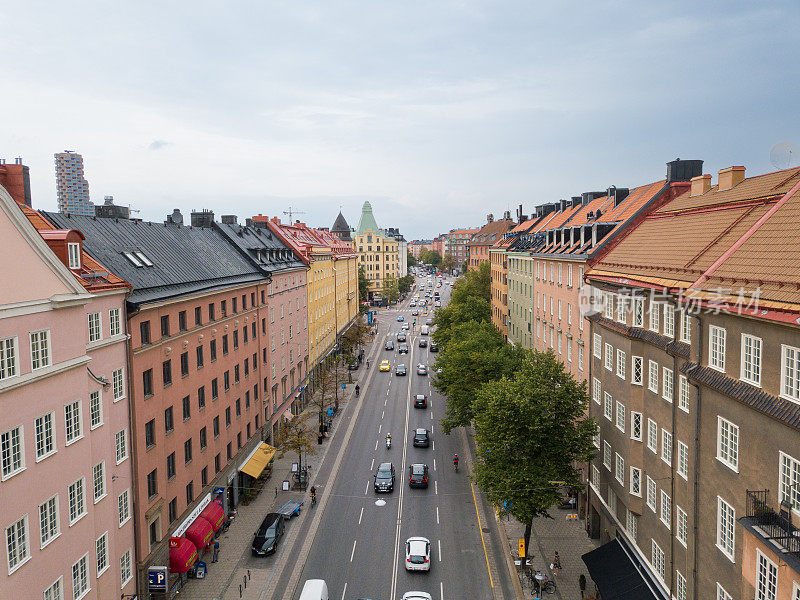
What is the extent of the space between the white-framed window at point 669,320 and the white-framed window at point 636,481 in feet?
25.6

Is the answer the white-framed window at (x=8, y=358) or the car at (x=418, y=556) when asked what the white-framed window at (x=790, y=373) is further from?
the white-framed window at (x=8, y=358)

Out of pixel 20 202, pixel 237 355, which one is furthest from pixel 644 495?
pixel 20 202

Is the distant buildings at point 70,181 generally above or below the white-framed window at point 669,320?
above

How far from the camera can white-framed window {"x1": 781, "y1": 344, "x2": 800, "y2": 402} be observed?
16125 millimetres

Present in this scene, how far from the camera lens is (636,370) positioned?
29.1 meters

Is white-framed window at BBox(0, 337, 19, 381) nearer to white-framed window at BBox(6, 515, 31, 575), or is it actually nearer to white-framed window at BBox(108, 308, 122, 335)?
white-framed window at BBox(6, 515, 31, 575)

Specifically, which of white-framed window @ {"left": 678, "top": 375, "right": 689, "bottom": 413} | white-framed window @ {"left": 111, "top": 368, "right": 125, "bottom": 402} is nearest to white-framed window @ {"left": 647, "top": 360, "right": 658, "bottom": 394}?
white-framed window @ {"left": 678, "top": 375, "right": 689, "bottom": 413}

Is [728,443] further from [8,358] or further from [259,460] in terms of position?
[259,460]

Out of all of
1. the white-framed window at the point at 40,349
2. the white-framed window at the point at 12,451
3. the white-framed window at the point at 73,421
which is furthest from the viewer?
the white-framed window at the point at 73,421

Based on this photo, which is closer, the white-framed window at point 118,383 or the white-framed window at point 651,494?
the white-framed window at point 118,383

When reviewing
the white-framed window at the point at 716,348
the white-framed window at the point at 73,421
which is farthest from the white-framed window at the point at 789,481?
the white-framed window at the point at 73,421

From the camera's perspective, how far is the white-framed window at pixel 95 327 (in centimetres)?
2497

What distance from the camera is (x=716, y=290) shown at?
2042 centimetres

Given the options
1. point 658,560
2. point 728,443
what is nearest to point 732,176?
point 728,443
